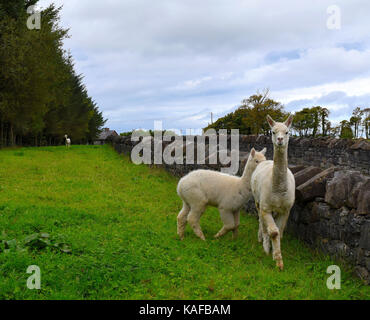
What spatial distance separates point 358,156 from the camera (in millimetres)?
13625

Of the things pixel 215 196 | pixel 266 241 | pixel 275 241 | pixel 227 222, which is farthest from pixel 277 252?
pixel 215 196

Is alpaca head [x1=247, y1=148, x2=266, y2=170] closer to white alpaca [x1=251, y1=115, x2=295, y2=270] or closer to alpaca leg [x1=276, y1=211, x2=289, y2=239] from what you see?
white alpaca [x1=251, y1=115, x2=295, y2=270]

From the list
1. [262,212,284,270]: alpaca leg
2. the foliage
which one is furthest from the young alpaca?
the foliage

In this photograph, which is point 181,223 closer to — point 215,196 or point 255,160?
point 215,196

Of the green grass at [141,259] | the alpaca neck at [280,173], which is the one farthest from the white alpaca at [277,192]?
the green grass at [141,259]

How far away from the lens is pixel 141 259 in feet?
17.9

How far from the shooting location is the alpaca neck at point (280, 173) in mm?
5595

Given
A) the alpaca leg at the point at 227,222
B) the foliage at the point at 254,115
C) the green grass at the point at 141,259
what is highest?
the foliage at the point at 254,115

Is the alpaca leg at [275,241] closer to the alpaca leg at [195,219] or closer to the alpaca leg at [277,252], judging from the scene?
the alpaca leg at [277,252]

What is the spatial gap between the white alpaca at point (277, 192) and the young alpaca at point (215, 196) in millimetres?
768

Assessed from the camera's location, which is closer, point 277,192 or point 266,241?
point 277,192

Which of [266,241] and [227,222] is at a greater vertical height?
[227,222]

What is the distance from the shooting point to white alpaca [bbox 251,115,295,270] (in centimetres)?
547

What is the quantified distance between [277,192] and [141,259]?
2.31 metres
